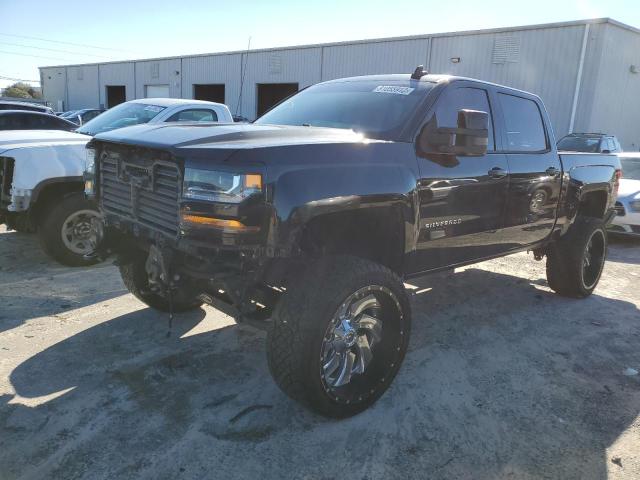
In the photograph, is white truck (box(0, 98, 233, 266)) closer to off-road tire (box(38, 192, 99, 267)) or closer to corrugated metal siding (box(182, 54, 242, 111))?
off-road tire (box(38, 192, 99, 267))

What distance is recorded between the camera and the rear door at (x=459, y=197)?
10.8 feet

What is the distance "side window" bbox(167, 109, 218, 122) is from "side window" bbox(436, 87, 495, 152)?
406 centimetres

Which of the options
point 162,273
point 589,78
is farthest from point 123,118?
point 589,78

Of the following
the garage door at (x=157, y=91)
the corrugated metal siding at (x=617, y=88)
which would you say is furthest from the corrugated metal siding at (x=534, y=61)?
the garage door at (x=157, y=91)

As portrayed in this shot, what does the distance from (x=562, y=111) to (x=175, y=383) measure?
17883mm

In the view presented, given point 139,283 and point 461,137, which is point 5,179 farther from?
point 461,137

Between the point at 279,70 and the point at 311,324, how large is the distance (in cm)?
2525

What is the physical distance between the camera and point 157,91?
1323 inches

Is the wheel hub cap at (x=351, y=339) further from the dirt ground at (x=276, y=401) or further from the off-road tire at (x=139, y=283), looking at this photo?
the off-road tire at (x=139, y=283)

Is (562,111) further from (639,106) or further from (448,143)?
(448,143)

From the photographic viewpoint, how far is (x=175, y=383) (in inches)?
126

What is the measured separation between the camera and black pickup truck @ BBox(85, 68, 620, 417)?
2.50m

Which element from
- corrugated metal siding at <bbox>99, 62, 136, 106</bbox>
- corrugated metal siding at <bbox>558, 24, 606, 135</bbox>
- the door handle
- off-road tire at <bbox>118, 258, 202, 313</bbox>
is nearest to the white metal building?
corrugated metal siding at <bbox>558, 24, 606, 135</bbox>

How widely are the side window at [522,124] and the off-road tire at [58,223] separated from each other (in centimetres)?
404
